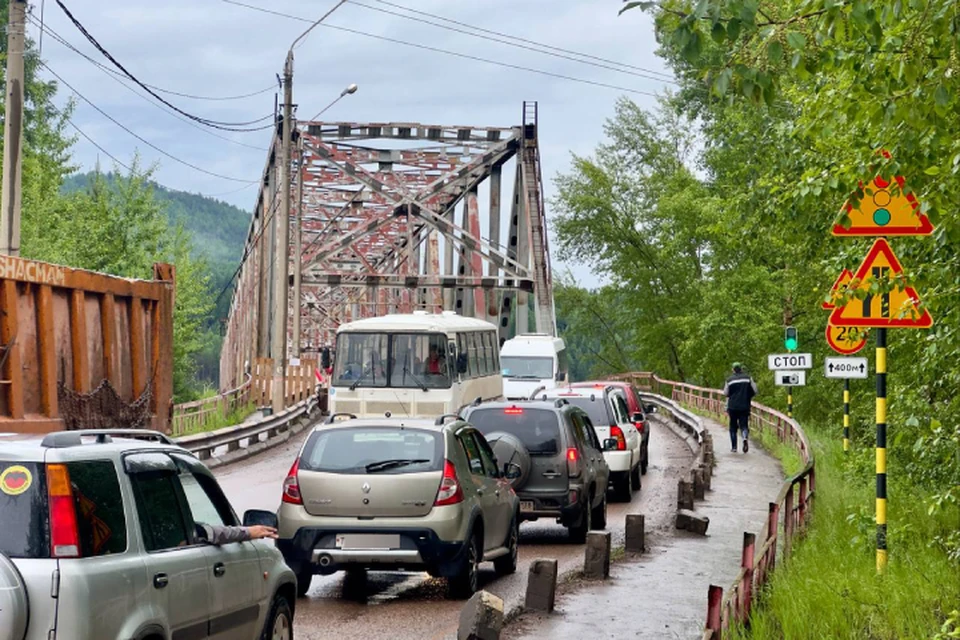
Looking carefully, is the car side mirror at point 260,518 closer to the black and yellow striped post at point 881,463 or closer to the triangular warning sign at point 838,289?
the triangular warning sign at point 838,289

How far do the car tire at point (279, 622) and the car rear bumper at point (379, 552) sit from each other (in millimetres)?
3281

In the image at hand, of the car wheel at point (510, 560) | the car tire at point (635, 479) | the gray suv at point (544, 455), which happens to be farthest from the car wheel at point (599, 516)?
the car tire at point (635, 479)

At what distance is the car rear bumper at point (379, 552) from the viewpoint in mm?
12703

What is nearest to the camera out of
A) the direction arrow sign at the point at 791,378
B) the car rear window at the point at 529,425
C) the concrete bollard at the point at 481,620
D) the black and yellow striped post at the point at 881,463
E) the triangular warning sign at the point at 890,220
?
the concrete bollard at the point at 481,620

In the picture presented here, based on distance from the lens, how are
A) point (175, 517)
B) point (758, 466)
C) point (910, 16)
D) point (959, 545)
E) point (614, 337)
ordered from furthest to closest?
point (614, 337)
point (758, 466)
point (959, 545)
point (910, 16)
point (175, 517)

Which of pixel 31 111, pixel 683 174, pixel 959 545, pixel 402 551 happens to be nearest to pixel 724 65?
pixel 959 545

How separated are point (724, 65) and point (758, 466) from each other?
23277 mm

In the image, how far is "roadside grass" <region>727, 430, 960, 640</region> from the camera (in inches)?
393

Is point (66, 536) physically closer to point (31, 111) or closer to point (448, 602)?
point (448, 602)

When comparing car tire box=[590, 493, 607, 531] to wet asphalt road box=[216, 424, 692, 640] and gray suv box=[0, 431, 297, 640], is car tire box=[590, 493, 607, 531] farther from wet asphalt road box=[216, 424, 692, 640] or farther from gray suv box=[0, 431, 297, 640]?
gray suv box=[0, 431, 297, 640]

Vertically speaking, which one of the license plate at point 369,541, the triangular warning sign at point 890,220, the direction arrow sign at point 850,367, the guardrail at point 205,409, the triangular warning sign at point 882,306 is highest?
the triangular warning sign at point 890,220

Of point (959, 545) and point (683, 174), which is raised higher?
point (683, 174)

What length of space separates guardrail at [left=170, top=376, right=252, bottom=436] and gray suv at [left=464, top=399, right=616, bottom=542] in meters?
13.6

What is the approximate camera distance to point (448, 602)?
514 inches
